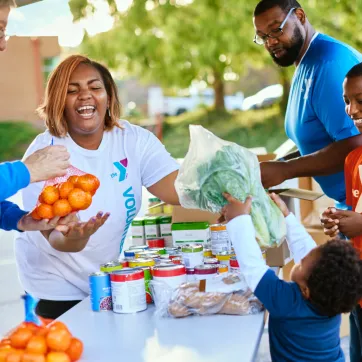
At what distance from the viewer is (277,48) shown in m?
3.55

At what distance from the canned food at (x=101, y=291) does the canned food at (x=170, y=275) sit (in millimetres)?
194

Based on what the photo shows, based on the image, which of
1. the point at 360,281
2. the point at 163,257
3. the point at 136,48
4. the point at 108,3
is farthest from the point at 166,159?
the point at 136,48

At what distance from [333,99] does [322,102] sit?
56 millimetres

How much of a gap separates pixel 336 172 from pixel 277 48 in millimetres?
802

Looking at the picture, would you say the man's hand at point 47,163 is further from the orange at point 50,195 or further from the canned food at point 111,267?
the canned food at point 111,267

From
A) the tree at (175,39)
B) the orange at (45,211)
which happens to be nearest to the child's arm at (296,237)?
the orange at (45,211)

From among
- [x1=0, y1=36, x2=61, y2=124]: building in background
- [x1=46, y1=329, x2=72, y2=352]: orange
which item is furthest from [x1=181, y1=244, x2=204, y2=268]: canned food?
[x1=0, y1=36, x2=61, y2=124]: building in background

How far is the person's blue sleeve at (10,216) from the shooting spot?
2826mm

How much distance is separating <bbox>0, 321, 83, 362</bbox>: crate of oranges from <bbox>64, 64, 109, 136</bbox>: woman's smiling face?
131cm

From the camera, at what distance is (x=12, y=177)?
2.24 metres

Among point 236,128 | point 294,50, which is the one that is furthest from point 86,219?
point 236,128

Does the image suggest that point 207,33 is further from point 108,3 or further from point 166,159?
point 166,159

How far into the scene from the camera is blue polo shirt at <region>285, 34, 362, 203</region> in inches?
124

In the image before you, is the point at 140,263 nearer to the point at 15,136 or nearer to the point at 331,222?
the point at 331,222
